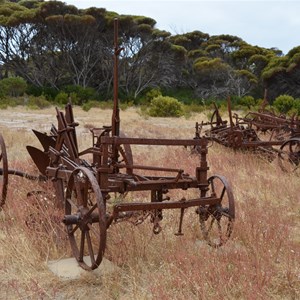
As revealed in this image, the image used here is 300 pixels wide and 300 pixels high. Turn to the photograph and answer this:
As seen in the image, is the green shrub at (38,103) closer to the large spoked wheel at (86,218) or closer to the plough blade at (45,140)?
the plough blade at (45,140)

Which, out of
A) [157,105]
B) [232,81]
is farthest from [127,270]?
[232,81]

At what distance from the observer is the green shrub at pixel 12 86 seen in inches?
1009

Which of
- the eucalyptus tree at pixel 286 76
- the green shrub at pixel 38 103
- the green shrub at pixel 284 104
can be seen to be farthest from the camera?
the eucalyptus tree at pixel 286 76

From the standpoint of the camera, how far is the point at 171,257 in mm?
3771

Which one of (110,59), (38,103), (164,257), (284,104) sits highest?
(110,59)

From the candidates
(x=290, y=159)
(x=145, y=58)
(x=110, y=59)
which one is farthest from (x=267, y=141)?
(x=145, y=58)

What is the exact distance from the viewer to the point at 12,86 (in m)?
26.1

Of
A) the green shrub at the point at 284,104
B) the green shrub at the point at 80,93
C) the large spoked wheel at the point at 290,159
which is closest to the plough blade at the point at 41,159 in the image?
the large spoked wheel at the point at 290,159

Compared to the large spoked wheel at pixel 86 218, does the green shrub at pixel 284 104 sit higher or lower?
higher

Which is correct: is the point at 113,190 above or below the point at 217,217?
above

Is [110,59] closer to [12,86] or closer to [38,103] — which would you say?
[12,86]

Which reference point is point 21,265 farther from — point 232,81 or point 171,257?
point 232,81

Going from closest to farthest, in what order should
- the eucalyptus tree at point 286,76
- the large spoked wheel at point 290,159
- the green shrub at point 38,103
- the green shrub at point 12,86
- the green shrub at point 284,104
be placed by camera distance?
1. the large spoked wheel at point 290,159
2. the green shrub at point 284,104
3. the green shrub at point 38,103
4. the green shrub at point 12,86
5. the eucalyptus tree at point 286,76

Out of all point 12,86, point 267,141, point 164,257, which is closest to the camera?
point 164,257
